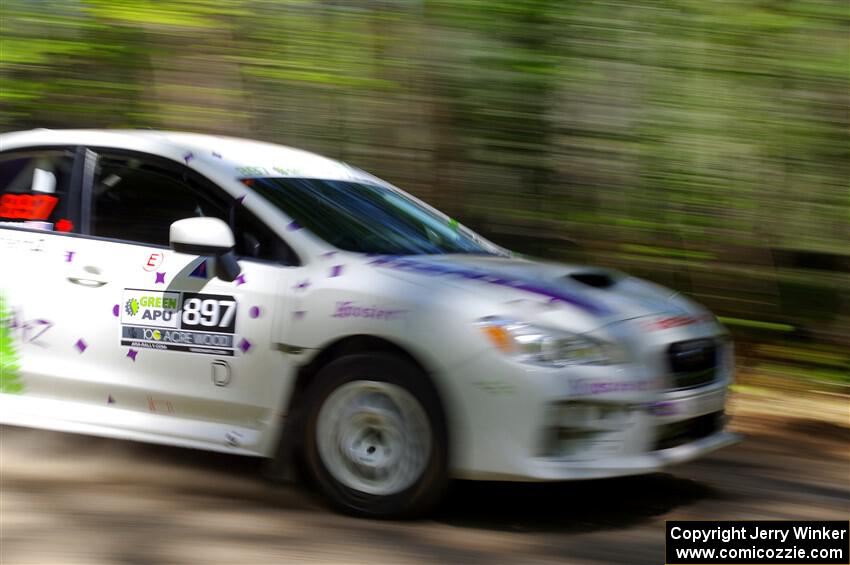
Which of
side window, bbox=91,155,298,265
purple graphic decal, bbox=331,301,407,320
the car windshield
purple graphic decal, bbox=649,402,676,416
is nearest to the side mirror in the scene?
side window, bbox=91,155,298,265

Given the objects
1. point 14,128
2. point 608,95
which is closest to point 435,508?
point 608,95

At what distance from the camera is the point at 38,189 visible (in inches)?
225

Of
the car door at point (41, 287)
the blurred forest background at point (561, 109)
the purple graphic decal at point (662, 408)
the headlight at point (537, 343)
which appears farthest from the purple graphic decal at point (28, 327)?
the blurred forest background at point (561, 109)

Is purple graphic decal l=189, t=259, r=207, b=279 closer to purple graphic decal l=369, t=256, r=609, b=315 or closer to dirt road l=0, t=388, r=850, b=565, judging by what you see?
purple graphic decal l=369, t=256, r=609, b=315

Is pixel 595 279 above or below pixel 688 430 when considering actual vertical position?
above

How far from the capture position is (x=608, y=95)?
872 cm

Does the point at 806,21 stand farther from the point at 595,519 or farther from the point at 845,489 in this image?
the point at 595,519

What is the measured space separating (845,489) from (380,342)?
273 centimetres

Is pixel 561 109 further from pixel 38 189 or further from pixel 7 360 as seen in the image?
pixel 7 360

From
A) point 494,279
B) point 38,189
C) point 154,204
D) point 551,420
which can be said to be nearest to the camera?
point 551,420

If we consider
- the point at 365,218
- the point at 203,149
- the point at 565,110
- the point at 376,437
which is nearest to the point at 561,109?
the point at 565,110

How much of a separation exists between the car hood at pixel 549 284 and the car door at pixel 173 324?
2.08 ft

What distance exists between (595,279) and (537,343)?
860mm

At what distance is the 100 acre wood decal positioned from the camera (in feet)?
16.4
